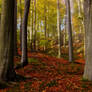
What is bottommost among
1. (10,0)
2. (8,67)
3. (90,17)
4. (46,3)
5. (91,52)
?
(8,67)

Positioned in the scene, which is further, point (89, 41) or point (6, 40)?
point (89, 41)

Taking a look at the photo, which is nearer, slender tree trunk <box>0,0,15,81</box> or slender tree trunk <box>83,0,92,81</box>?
slender tree trunk <box>0,0,15,81</box>

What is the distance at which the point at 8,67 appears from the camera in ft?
17.0

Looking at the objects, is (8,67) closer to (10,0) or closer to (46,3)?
(10,0)

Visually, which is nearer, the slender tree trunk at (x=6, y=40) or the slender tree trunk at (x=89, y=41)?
the slender tree trunk at (x=6, y=40)

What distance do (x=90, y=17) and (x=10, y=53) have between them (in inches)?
171

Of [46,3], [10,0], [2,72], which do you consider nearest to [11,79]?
[2,72]

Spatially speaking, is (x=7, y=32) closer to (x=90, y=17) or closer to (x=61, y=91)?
(x=61, y=91)

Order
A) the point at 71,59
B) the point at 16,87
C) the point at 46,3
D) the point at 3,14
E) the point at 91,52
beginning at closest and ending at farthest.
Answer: the point at 16,87 < the point at 3,14 < the point at 91,52 < the point at 71,59 < the point at 46,3

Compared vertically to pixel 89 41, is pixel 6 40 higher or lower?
higher

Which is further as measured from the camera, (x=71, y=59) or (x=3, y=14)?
(x=71, y=59)

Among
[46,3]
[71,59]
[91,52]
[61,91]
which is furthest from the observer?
[46,3]

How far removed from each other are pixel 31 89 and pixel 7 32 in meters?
2.76

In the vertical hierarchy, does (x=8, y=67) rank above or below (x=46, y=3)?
below
